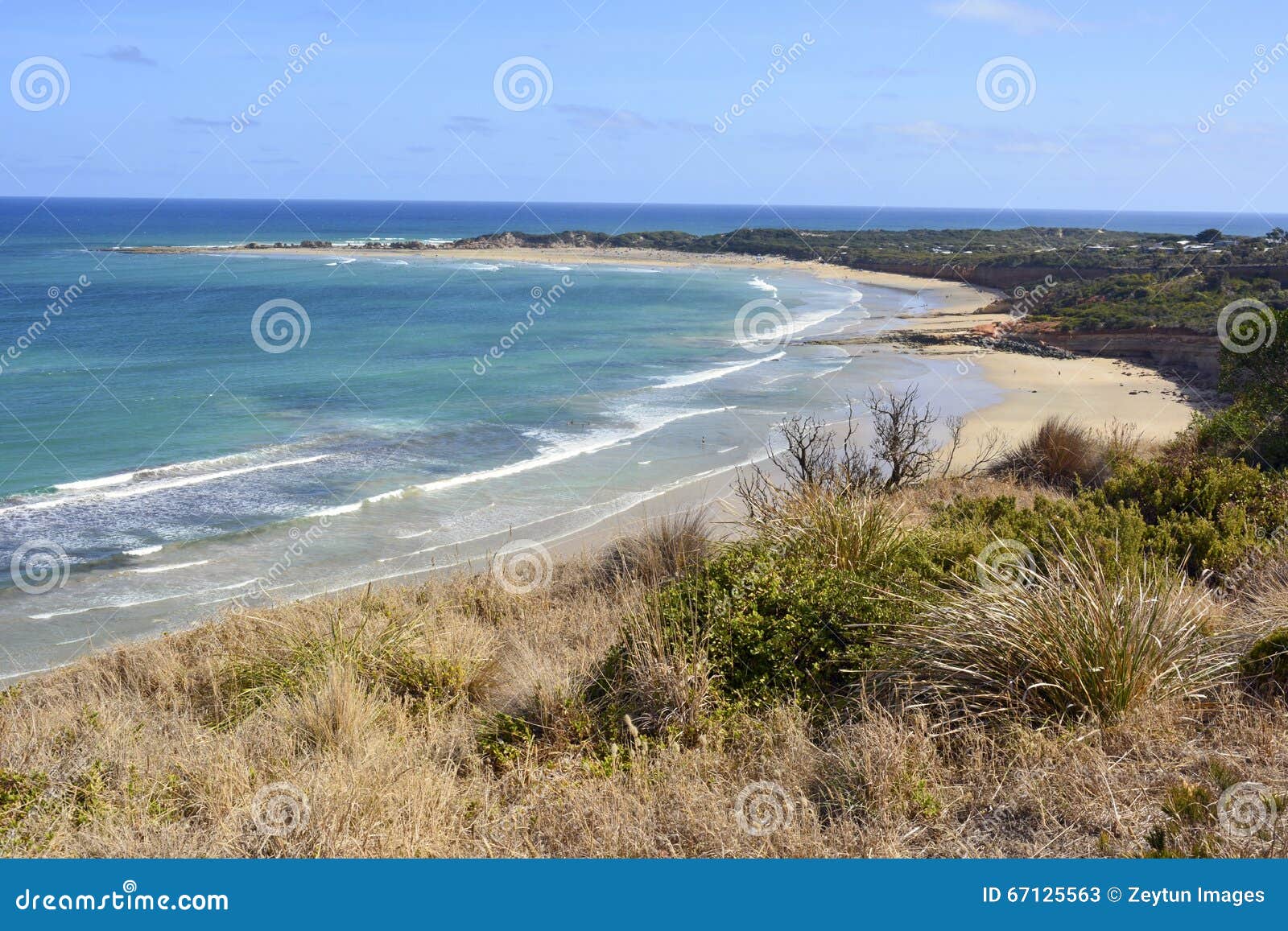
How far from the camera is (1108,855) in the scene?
3.81m

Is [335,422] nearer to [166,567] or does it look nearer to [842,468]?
[166,567]

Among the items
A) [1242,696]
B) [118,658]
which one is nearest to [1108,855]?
[1242,696]

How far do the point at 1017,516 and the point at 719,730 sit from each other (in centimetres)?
477

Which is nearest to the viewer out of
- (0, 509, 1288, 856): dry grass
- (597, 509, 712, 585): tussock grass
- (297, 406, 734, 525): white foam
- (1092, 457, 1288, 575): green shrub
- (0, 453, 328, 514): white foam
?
(0, 509, 1288, 856): dry grass

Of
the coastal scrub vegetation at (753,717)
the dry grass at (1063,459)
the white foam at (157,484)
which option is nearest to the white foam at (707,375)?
the white foam at (157,484)

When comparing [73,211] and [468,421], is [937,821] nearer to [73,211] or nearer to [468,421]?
[468,421]

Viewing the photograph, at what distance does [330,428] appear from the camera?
2348 cm

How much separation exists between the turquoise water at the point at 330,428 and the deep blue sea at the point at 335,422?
0.09 m

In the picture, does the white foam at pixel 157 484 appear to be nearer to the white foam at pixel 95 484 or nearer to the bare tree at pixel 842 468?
the white foam at pixel 95 484

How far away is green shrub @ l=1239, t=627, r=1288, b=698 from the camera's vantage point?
17.2 feet

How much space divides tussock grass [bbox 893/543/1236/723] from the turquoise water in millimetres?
8582

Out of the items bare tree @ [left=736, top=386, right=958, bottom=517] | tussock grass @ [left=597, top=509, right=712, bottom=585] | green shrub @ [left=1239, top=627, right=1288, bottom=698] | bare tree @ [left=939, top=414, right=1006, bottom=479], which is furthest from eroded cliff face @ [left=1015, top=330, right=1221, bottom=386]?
green shrub @ [left=1239, top=627, right=1288, bottom=698]

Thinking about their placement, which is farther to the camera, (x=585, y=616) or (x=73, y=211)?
(x=73, y=211)

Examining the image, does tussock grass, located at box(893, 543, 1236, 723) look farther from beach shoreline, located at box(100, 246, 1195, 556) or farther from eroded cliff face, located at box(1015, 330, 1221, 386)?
eroded cliff face, located at box(1015, 330, 1221, 386)
